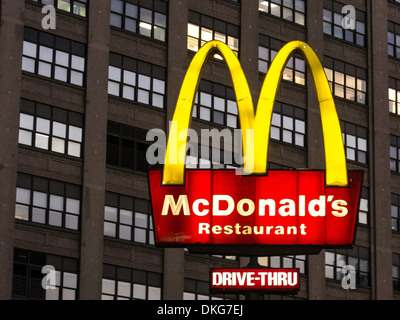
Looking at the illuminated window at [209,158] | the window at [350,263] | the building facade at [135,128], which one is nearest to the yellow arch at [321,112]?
the building facade at [135,128]

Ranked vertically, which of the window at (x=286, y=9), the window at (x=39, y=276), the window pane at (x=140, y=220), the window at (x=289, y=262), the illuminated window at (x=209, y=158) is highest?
the window at (x=286, y=9)

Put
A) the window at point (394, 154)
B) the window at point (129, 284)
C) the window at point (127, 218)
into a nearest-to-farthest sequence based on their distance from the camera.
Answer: the window at point (129, 284), the window at point (127, 218), the window at point (394, 154)

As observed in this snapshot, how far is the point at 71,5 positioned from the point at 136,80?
20.8 feet

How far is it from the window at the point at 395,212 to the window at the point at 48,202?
27079 mm

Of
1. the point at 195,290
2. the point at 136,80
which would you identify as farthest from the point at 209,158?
the point at 195,290

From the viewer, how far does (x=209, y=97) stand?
74812 millimetres

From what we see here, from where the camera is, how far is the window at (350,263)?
7862cm

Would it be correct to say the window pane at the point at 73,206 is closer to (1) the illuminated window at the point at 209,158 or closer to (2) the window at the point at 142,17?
(1) the illuminated window at the point at 209,158

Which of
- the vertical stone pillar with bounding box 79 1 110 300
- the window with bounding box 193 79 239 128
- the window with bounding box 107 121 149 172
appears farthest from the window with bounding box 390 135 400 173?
the vertical stone pillar with bounding box 79 1 110 300

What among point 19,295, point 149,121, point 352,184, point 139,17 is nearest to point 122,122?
point 149,121

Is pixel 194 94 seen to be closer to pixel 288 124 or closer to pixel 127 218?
pixel 127 218

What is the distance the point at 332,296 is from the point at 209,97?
53.5ft

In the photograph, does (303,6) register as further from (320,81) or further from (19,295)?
(320,81)

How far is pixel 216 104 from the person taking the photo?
75.2m
